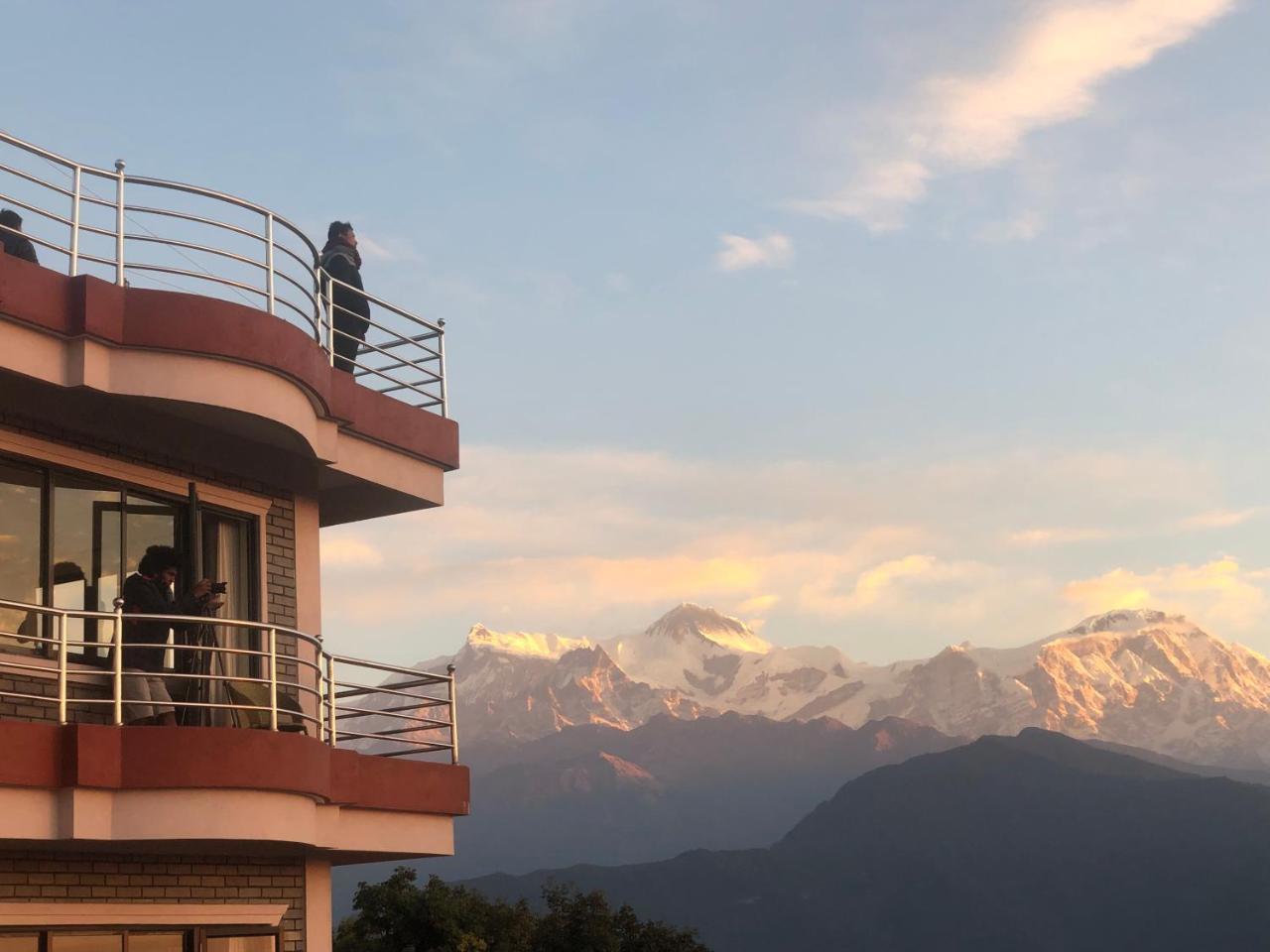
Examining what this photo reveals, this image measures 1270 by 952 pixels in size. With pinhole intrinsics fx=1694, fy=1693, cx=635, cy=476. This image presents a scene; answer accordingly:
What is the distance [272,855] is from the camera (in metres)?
13.7

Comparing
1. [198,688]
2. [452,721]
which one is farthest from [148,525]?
[452,721]

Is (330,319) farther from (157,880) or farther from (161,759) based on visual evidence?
(157,880)

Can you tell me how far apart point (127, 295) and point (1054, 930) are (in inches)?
7961

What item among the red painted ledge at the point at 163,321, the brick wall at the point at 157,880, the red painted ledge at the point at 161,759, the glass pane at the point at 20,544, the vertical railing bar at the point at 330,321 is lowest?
the brick wall at the point at 157,880

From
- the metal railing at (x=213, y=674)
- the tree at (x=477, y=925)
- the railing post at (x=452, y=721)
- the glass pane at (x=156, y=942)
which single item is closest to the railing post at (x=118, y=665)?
the metal railing at (x=213, y=674)

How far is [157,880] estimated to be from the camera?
1262 cm

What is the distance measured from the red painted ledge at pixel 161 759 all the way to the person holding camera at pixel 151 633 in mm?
406

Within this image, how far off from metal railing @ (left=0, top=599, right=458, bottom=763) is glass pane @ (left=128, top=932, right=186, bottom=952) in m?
1.59

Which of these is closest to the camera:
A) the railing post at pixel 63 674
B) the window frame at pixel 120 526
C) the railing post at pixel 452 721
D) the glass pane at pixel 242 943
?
the railing post at pixel 63 674

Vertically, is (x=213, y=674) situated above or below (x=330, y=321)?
below

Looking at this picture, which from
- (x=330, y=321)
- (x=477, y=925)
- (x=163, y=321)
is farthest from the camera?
(x=477, y=925)

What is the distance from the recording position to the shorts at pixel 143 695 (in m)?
12.0

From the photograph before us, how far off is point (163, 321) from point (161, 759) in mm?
3320

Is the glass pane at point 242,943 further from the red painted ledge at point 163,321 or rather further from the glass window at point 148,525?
the red painted ledge at point 163,321
